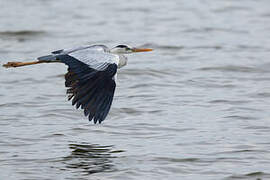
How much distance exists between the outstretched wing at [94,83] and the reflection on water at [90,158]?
0.48 meters

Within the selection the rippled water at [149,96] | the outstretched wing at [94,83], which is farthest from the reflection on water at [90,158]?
the outstretched wing at [94,83]

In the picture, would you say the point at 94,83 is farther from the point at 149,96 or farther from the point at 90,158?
the point at 149,96

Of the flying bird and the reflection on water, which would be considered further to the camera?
the flying bird

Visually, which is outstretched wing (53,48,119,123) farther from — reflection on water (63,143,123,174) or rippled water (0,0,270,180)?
rippled water (0,0,270,180)

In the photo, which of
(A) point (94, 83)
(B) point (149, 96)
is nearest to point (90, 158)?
(A) point (94, 83)

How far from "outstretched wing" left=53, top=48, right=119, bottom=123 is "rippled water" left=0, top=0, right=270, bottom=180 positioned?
0.63 metres

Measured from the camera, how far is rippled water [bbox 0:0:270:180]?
→ 7891 millimetres

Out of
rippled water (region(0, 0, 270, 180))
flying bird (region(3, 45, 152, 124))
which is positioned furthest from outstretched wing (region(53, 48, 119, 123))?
rippled water (region(0, 0, 270, 180))

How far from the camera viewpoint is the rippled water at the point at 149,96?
7.89 m

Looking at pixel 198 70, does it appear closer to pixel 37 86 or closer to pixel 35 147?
pixel 37 86

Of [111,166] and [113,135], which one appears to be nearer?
[111,166]

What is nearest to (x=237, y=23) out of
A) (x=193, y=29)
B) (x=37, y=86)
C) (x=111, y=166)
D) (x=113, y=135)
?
(x=193, y=29)

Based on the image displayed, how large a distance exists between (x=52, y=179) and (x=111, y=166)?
30.6 inches

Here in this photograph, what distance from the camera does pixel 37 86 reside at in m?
11.7
